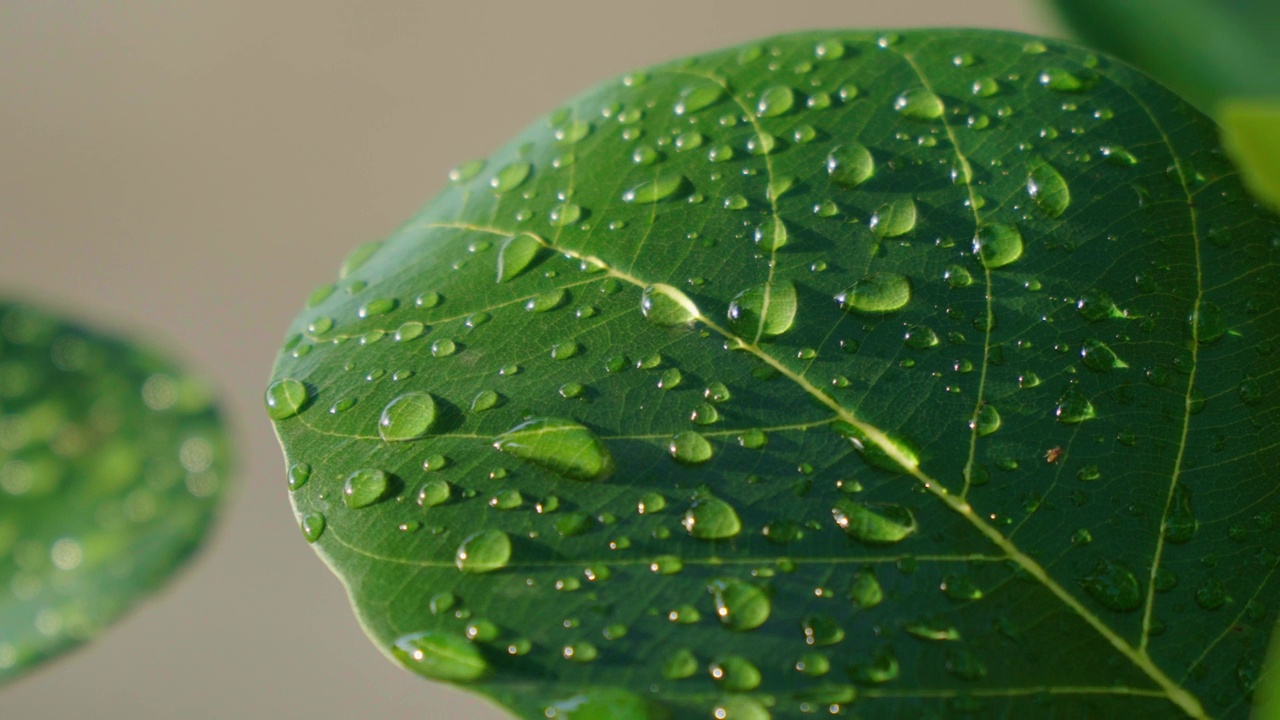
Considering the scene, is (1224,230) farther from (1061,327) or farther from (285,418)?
(285,418)

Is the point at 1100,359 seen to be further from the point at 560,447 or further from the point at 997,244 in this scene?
the point at 560,447

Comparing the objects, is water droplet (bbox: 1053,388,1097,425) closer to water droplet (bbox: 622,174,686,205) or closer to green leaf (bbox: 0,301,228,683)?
water droplet (bbox: 622,174,686,205)

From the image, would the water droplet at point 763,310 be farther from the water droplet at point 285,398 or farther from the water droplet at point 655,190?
the water droplet at point 285,398

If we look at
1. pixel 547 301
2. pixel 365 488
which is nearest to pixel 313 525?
pixel 365 488

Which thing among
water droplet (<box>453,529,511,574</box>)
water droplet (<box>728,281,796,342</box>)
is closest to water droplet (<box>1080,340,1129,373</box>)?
water droplet (<box>728,281,796,342</box>)

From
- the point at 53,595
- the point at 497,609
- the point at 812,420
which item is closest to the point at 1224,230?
the point at 812,420

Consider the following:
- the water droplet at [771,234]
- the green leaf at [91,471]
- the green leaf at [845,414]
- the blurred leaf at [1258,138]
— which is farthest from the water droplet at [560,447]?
the green leaf at [91,471]
